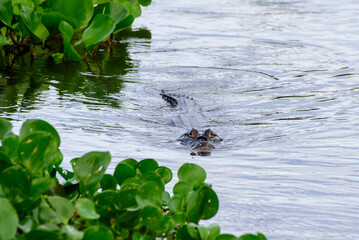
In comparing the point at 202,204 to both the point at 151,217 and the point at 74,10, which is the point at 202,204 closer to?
the point at 151,217

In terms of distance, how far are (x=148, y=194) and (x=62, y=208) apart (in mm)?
372

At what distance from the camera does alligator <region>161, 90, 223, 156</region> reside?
5160mm

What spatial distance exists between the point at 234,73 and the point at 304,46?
1.71 metres

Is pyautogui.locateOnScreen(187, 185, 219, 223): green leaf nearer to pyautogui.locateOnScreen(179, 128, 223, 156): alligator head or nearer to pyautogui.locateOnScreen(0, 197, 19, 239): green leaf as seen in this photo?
pyautogui.locateOnScreen(0, 197, 19, 239): green leaf

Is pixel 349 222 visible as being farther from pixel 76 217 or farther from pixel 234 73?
pixel 234 73

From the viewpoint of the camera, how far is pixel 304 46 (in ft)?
29.5

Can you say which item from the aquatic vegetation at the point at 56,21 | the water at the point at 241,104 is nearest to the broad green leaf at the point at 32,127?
the water at the point at 241,104

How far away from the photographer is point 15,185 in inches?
94.9

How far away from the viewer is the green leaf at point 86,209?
8.11 ft

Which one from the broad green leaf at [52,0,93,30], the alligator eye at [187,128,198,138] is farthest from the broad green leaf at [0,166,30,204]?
the broad green leaf at [52,0,93,30]

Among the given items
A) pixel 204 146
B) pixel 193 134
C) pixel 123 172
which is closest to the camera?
pixel 123 172

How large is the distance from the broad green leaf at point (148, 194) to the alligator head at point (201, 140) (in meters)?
2.42

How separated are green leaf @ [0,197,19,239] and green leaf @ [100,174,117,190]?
0.77 metres

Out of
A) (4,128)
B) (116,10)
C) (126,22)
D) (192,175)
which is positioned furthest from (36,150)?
(126,22)
